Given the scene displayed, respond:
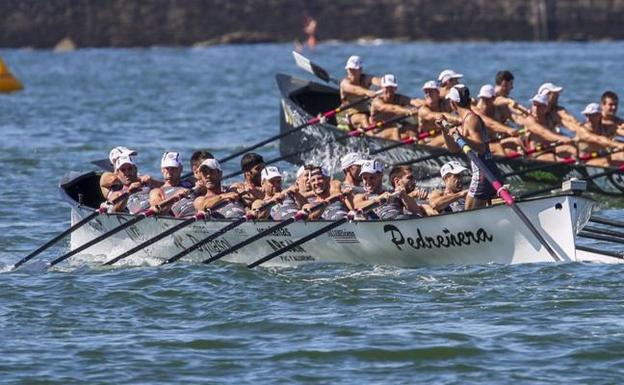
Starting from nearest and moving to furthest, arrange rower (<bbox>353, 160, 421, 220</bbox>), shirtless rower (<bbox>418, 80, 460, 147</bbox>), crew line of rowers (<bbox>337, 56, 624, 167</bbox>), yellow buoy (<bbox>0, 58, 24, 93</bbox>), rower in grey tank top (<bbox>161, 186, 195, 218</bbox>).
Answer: rower (<bbox>353, 160, 421, 220</bbox>) → rower in grey tank top (<bbox>161, 186, 195, 218</bbox>) → crew line of rowers (<bbox>337, 56, 624, 167</bbox>) → shirtless rower (<bbox>418, 80, 460, 147</bbox>) → yellow buoy (<bbox>0, 58, 24, 93</bbox>)

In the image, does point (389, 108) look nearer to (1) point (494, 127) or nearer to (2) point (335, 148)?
(2) point (335, 148)

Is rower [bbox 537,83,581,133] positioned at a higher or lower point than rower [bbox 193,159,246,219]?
lower

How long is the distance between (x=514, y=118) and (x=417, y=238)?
8843 millimetres

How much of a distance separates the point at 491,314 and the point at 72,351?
424 cm

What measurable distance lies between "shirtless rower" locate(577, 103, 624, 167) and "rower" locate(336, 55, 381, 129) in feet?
15.8

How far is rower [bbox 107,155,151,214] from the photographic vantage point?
21531 millimetres

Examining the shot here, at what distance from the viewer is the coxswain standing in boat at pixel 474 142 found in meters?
20.0

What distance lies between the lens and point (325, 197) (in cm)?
2012

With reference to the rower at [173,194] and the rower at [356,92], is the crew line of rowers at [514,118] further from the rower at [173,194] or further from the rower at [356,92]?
the rower at [173,194]

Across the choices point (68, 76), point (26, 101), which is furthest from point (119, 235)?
point (68, 76)

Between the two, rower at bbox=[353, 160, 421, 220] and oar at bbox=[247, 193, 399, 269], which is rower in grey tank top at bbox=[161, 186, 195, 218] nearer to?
oar at bbox=[247, 193, 399, 269]

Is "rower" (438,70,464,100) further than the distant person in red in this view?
No

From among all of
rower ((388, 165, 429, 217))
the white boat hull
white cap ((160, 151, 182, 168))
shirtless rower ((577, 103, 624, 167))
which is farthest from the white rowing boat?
shirtless rower ((577, 103, 624, 167))

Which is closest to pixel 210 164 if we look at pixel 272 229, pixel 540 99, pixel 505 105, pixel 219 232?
pixel 219 232
